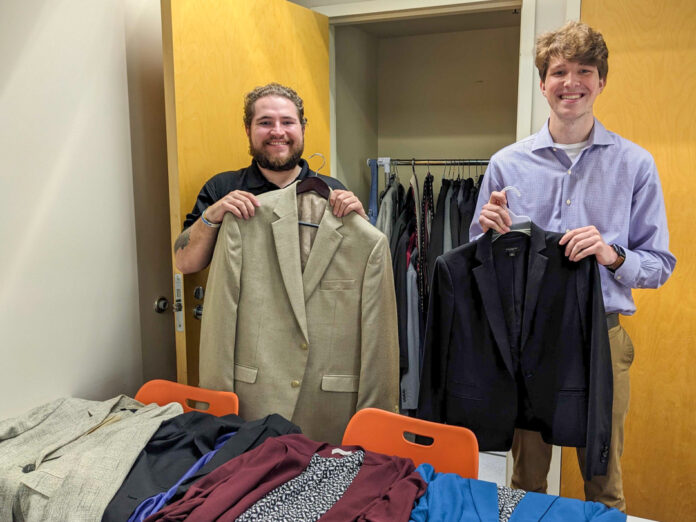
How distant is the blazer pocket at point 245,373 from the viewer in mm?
1848

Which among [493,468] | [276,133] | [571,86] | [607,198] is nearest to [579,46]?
[571,86]

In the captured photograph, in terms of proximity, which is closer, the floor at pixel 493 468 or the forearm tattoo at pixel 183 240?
the forearm tattoo at pixel 183 240

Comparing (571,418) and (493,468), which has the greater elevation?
(571,418)

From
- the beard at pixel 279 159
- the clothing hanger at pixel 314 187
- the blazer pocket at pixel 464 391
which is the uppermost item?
the beard at pixel 279 159

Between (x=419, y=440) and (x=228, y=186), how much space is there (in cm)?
109

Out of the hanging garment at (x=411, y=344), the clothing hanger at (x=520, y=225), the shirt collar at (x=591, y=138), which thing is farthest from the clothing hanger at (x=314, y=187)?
the hanging garment at (x=411, y=344)

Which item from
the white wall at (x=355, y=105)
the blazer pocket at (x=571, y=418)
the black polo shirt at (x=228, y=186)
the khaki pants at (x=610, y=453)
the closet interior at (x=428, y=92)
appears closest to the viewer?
the blazer pocket at (x=571, y=418)

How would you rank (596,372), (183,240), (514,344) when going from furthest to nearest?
(183,240)
(514,344)
(596,372)

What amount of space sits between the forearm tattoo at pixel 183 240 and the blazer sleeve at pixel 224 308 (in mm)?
165

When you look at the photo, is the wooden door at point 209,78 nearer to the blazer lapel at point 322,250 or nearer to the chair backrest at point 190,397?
the chair backrest at point 190,397

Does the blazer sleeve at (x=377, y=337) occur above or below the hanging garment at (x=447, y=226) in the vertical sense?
below

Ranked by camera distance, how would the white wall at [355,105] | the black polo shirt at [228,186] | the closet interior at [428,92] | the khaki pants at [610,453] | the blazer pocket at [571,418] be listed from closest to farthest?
the blazer pocket at [571,418] → the khaki pants at [610,453] → the black polo shirt at [228,186] → the white wall at [355,105] → the closet interior at [428,92]

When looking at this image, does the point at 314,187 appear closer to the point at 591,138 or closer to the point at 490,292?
the point at 490,292

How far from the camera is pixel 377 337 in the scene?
180 centimetres
